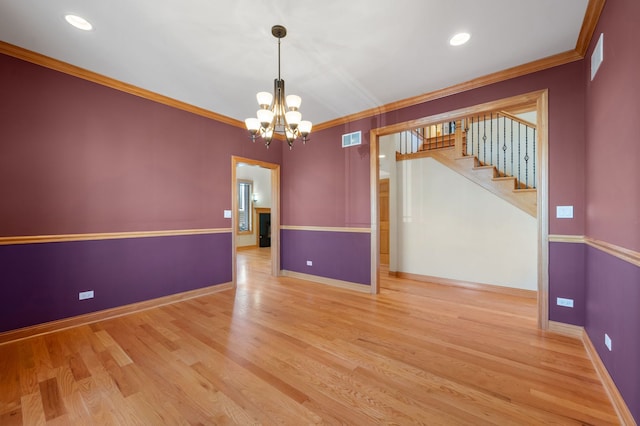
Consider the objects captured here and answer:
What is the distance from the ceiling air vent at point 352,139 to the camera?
449cm

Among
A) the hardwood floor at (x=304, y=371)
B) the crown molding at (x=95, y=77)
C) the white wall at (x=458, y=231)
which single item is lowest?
the hardwood floor at (x=304, y=371)

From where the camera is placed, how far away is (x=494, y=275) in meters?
4.41

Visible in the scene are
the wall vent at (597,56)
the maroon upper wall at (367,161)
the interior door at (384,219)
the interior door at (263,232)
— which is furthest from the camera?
the interior door at (263,232)

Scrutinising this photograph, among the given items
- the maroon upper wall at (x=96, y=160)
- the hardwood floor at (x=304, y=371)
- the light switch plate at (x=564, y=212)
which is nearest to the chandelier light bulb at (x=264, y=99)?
the maroon upper wall at (x=96, y=160)

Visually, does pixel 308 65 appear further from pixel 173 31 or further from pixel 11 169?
pixel 11 169

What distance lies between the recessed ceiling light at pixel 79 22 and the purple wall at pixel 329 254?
391cm

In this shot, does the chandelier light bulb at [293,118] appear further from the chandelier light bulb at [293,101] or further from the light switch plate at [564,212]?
the light switch plate at [564,212]

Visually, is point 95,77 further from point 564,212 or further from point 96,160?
point 564,212

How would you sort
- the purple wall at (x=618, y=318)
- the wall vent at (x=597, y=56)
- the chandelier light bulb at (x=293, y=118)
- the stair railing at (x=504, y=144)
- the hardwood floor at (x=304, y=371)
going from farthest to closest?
the stair railing at (x=504, y=144)
the chandelier light bulb at (x=293, y=118)
the wall vent at (x=597, y=56)
the hardwood floor at (x=304, y=371)
the purple wall at (x=618, y=318)

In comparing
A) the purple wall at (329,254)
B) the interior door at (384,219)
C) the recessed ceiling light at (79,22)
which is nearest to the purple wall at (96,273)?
the purple wall at (329,254)

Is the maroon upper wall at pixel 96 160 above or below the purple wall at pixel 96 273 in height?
above

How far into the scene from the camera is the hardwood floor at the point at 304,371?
1682 millimetres

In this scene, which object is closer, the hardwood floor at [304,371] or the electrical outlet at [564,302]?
the hardwood floor at [304,371]

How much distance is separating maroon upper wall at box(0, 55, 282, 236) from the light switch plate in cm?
449
